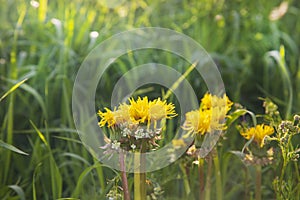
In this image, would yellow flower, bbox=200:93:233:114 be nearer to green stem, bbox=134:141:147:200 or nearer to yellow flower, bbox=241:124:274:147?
yellow flower, bbox=241:124:274:147

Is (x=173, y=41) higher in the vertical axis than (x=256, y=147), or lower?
higher

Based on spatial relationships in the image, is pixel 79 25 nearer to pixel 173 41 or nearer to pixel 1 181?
pixel 173 41

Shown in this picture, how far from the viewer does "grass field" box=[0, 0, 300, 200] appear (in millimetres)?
1572

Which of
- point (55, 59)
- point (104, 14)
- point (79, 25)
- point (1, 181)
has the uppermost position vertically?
point (104, 14)

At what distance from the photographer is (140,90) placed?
2086 millimetres

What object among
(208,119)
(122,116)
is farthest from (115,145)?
(208,119)

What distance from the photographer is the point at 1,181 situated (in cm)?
168

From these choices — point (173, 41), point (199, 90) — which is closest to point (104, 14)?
point (173, 41)

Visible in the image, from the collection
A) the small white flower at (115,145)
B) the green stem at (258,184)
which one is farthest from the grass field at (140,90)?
the small white flower at (115,145)

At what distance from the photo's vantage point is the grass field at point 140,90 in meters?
1.57

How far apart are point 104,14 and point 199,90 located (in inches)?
31.6

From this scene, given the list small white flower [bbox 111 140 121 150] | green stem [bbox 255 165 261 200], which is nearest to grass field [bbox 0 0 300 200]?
green stem [bbox 255 165 261 200]

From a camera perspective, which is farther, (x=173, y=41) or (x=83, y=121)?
(x=173, y=41)

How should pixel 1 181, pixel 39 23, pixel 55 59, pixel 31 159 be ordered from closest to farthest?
pixel 1 181
pixel 31 159
pixel 55 59
pixel 39 23
